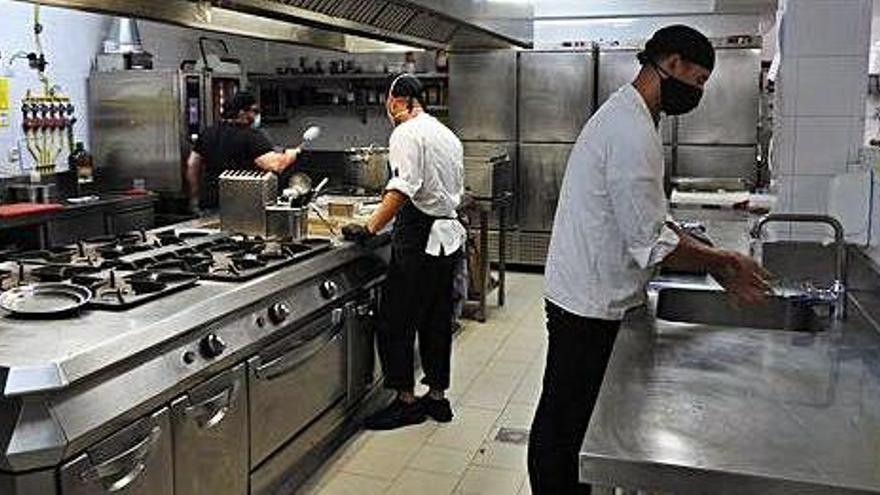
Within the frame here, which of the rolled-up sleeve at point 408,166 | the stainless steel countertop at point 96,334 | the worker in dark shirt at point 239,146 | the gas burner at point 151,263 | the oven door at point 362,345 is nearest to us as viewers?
the stainless steel countertop at point 96,334

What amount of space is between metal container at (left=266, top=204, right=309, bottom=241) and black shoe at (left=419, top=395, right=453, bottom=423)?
101 centimetres

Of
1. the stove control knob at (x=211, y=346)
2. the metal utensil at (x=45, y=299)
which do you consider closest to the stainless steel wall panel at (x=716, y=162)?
the stove control knob at (x=211, y=346)

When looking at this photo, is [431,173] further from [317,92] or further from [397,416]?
[317,92]

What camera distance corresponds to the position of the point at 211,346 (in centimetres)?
256

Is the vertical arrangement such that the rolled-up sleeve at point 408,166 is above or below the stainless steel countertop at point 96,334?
above

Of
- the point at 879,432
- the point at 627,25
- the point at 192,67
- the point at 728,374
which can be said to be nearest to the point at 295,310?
the point at 728,374

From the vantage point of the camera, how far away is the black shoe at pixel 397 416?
12.8 ft

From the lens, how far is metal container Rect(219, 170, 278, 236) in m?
3.75

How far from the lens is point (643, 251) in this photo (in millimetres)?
2227

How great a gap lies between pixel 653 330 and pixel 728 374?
404mm

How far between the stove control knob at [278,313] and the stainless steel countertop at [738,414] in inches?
52.6

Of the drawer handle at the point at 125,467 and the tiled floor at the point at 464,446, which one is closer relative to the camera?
the drawer handle at the point at 125,467

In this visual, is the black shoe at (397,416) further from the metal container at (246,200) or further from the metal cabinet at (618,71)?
the metal cabinet at (618,71)

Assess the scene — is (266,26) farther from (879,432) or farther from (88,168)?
(879,432)
